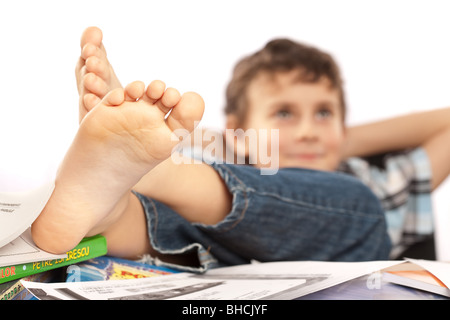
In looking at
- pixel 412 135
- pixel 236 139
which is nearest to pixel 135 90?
pixel 236 139

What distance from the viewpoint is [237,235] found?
0.75 m

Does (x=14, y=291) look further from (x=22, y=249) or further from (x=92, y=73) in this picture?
(x=92, y=73)

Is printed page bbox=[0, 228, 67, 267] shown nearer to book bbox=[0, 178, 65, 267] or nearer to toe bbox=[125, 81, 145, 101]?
book bbox=[0, 178, 65, 267]

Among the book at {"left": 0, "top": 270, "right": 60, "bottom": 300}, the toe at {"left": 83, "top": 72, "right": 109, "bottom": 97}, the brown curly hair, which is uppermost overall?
the brown curly hair

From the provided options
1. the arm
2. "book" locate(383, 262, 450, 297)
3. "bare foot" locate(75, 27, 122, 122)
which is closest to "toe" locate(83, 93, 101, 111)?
"bare foot" locate(75, 27, 122, 122)

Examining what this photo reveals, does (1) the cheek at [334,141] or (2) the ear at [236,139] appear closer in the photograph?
(1) the cheek at [334,141]

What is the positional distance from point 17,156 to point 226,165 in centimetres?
71

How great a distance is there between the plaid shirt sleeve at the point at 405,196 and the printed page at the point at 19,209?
35.8 inches

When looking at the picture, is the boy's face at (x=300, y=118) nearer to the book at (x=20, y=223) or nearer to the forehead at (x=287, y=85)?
the forehead at (x=287, y=85)

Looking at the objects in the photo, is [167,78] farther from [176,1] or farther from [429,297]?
[429,297]

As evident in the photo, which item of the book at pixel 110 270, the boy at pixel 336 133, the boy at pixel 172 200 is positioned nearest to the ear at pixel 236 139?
the boy at pixel 336 133

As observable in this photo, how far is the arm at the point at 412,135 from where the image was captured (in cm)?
135

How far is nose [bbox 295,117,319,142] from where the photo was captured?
128 cm

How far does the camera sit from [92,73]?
0.69m
